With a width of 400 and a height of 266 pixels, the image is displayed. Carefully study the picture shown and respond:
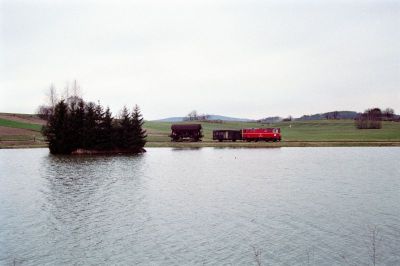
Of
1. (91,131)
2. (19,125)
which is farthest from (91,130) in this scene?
(19,125)

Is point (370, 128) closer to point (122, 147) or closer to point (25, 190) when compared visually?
point (122, 147)

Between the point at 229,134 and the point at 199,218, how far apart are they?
81.8 metres

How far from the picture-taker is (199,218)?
83.7 ft

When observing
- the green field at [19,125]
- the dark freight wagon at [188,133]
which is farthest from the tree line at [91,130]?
the green field at [19,125]

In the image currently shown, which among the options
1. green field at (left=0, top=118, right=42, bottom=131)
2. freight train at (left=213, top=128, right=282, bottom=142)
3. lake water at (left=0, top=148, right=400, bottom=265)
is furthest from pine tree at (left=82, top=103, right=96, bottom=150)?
green field at (left=0, top=118, right=42, bottom=131)

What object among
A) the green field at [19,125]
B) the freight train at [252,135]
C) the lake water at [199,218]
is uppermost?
the green field at [19,125]

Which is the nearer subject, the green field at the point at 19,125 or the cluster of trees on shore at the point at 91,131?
the cluster of trees on shore at the point at 91,131

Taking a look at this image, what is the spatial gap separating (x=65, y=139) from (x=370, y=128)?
340ft

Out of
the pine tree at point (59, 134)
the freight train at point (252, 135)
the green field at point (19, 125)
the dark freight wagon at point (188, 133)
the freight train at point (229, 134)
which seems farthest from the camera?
the green field at point (19, 125)

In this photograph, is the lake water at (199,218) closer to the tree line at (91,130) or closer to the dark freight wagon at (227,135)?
the tree line at (91,130)

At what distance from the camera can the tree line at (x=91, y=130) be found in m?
77.0

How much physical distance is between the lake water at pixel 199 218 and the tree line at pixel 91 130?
103 ft

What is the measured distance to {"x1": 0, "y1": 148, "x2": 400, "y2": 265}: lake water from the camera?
61.3 ft

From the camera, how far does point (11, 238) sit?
20.8 metres
